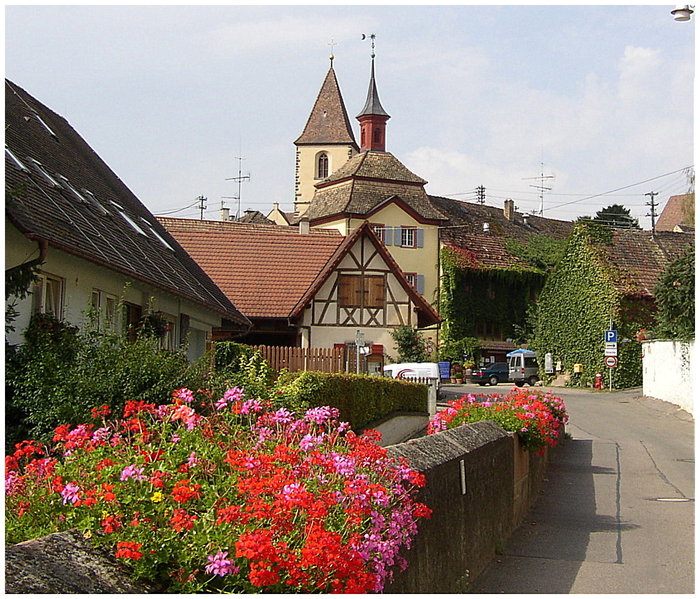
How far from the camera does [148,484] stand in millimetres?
4664

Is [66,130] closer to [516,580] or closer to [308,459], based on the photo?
[516,580]

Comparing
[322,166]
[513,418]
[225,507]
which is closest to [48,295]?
[513,418]

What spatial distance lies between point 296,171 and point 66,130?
64.1m

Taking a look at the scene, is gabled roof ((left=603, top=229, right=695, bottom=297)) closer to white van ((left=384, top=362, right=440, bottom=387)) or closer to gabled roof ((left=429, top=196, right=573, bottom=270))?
gabled roof ((left=429, top=196, right=573, bottom=270))

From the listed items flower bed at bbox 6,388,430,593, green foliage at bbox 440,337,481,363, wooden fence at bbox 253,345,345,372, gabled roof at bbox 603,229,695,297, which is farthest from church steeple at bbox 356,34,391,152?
flower bed at bbox 6,388,430,593

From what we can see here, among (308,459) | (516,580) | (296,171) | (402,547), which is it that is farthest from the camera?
(296,171)

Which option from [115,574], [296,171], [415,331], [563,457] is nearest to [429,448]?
[115,574]

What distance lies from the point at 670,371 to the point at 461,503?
29.2 metres

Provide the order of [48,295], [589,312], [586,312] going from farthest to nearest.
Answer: [586,312], [589,312], [48,295]

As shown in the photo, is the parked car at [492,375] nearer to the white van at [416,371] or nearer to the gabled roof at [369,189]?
the gabled roof at [369,189]

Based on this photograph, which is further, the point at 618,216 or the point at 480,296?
the point at 618,216

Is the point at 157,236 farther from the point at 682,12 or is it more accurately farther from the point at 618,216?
the point at 618,216

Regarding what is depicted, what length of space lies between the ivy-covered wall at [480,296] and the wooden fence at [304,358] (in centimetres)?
3209

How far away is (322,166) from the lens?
87.8 metres
